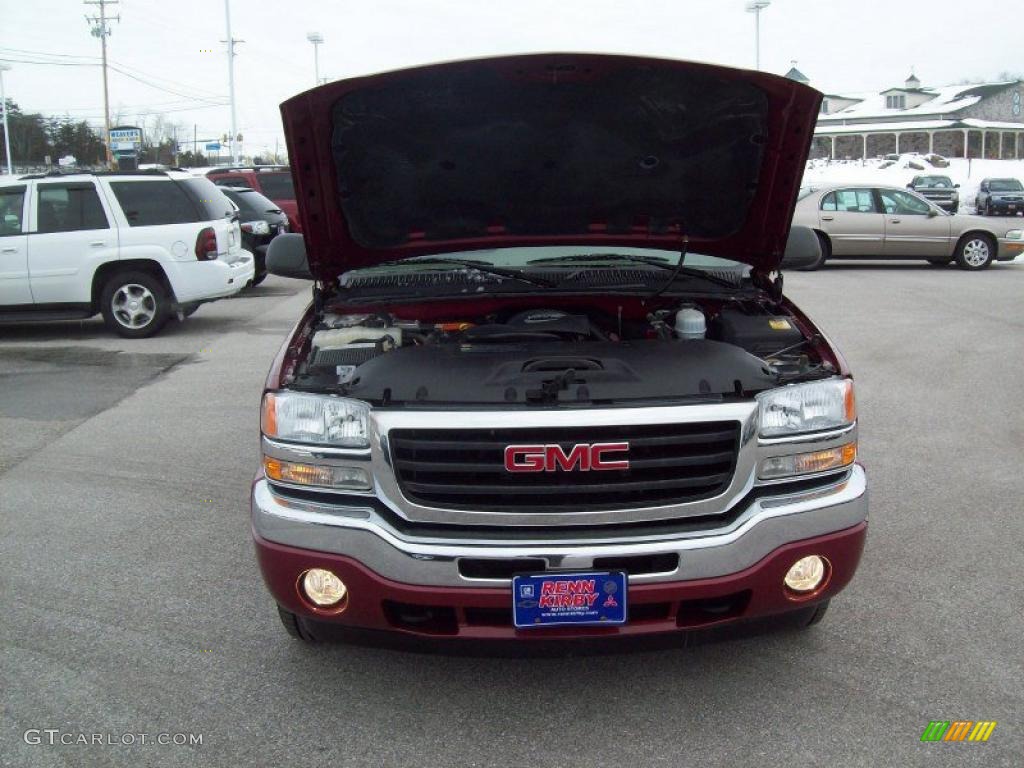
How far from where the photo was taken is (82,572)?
4.29 m

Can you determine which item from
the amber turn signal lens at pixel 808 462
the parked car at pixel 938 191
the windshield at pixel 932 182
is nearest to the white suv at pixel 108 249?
the amber turn signal lens at pixel 808 462

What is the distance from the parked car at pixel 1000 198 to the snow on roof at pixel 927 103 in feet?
148

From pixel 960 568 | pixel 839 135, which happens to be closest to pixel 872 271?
pixel 960 568

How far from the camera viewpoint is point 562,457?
2.82m

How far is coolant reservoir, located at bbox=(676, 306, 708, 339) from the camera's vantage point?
3840 mm

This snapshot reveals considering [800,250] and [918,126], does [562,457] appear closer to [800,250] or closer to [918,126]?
[800,250]

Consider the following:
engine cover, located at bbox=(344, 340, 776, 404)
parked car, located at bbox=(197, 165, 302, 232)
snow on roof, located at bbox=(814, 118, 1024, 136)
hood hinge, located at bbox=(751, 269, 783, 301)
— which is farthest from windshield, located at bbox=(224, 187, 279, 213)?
snow on roof, located at bbox=(814, 118, 1024, 136)

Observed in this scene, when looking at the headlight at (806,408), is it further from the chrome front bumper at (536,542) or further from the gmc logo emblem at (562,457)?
the gmc logo emblem at (562,457)

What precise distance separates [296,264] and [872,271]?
15012mm

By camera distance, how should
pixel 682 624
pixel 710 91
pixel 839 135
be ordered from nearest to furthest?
pixel 682 624, pixel 710 91, pixel 839 135

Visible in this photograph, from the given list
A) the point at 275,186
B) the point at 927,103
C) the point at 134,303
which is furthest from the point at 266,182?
the point at 927,103

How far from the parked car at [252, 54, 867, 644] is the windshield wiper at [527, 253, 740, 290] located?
11 centimetres

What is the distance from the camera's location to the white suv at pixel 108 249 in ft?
34.5

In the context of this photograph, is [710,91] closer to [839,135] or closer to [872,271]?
[872,271]
